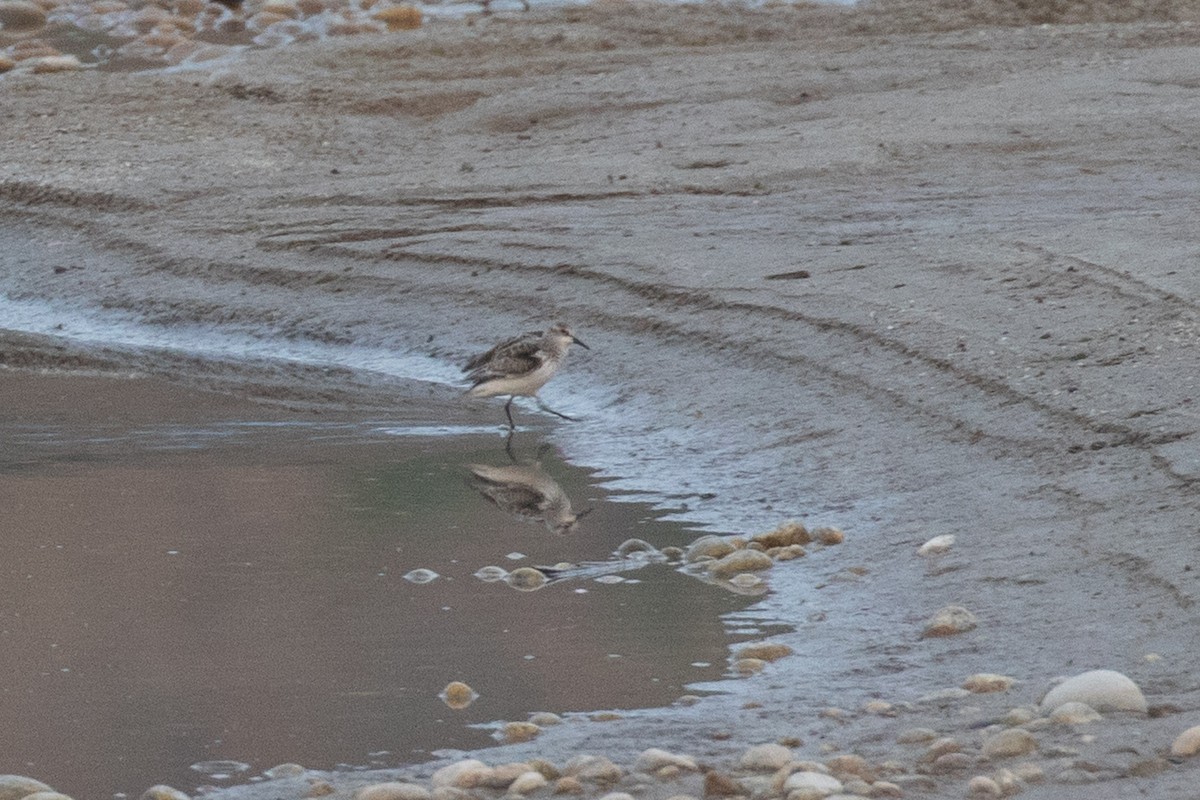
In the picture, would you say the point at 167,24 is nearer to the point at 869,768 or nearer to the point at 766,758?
the point at 766,758

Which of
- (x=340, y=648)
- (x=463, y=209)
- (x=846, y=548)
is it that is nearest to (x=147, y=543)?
(x=340, y=648)

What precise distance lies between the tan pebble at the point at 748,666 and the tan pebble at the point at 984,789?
4.39ft

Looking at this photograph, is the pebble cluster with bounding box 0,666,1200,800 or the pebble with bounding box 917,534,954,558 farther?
the pebble with bounding box 917,534,954,558

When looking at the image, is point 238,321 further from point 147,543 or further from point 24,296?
point 147,543

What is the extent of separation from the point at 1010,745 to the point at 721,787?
55 centimetres

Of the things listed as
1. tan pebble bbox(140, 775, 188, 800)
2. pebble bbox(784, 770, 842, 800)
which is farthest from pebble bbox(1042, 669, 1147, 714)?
tan pebble bbox(140, 775, 188, 800)

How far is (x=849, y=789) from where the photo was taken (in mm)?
3834

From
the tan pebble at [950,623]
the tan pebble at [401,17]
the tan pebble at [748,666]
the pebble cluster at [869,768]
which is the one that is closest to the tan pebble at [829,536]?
the tan pebble at [950,623]

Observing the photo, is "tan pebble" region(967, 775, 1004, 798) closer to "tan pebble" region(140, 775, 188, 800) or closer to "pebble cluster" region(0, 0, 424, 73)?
"tan pebble" region(140, 775, 188, 800)

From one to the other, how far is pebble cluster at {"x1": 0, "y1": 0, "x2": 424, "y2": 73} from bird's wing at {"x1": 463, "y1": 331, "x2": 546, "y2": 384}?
41.2 ft

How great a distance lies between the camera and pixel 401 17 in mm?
23188

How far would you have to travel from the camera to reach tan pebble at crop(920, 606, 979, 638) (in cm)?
529

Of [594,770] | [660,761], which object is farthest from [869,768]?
[594,770]

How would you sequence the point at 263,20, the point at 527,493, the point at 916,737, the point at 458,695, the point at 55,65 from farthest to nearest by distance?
the point at 263,20, the point at 55,65, the point at 527,493, the point at 458,695, the point at 916,737
